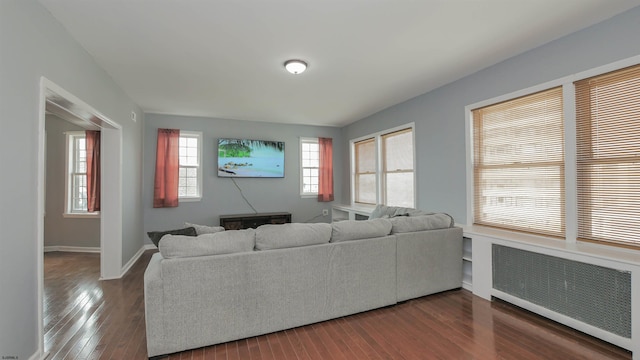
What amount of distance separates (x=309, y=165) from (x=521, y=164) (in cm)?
418

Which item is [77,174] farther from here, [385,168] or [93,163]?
[385,168]

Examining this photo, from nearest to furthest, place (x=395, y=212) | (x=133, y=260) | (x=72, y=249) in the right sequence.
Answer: (x=395, y=212)
(x=133, y=260)
(x=72, y=249)

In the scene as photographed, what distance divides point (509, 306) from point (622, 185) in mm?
1446

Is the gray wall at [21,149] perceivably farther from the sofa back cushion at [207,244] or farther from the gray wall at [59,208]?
the gray wall at [59,208]

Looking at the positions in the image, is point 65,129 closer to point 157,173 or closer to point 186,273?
point 157,173

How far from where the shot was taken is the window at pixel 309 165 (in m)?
6.32

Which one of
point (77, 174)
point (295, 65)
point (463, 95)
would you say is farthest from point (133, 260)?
point (463, 95)

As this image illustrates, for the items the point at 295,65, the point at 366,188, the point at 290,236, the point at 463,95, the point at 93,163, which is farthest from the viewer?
the point at 366,188

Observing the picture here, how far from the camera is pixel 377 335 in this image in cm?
229

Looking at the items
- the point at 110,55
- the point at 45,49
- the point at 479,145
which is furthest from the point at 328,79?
the point at 45,49

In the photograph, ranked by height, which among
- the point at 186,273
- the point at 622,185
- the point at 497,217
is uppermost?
the point at 622,185

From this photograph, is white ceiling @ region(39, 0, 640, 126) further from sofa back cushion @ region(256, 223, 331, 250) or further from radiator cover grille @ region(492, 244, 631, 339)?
radiator cover grille @ region(492, 244, 631, 339)

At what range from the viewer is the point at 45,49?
80.8 inches

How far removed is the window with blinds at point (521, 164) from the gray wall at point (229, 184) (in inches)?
142
